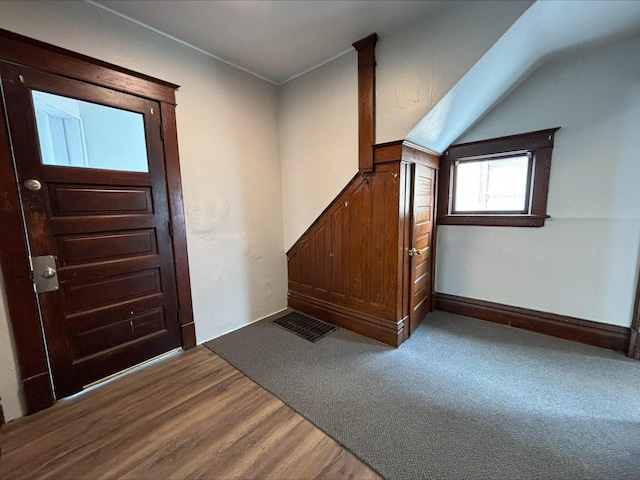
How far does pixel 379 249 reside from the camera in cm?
236

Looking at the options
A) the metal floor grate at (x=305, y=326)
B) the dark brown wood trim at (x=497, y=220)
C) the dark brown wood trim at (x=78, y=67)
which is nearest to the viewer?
the dark brown wood trim at (x=78, y=67)

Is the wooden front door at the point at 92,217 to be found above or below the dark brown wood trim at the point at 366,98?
below

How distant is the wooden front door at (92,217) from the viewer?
1594mm

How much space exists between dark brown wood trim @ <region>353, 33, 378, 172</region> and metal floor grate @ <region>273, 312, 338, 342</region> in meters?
1.65

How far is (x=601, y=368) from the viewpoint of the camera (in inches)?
78.4

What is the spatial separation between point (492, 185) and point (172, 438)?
→ 3.43 metres

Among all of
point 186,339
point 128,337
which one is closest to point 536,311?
point 186,339

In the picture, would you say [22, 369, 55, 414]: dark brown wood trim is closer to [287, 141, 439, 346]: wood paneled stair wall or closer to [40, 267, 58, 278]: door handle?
[40, 267, 58, 278]: door handle

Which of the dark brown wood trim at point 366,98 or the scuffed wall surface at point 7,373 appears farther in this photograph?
the dark brown wood trim at point 366,98

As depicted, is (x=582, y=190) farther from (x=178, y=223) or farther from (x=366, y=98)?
(x=178, y=223)

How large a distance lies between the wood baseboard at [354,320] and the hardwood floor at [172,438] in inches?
43.3

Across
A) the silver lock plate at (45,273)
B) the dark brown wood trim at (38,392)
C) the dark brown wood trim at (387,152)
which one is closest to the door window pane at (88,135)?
the silver lock plate at (45,273)

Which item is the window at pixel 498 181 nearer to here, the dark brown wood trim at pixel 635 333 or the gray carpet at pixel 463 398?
the dark brown wood trim at pixel 635 333

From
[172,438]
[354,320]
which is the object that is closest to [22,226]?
[172,438]
